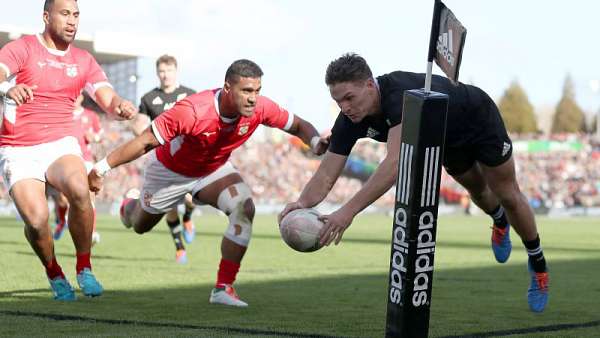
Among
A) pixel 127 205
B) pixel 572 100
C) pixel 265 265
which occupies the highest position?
pixel 572 100

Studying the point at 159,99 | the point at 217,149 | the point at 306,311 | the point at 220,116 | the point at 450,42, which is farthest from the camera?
the point at 159,99

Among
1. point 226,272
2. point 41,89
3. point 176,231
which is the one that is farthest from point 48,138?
point 176,231

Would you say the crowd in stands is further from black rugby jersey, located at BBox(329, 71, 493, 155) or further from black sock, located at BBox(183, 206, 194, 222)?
black rugby jersey, located at BBox(329, 71, 493, 155)

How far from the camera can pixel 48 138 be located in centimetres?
798

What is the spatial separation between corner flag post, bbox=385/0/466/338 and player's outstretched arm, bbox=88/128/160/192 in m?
3.66

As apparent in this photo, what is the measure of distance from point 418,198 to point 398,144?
3.62 feet

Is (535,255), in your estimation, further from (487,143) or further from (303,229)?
(303,229)

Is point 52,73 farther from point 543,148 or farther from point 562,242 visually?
point 543,148

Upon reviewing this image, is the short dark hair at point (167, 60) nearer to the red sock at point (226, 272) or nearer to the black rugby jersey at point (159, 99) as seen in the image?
the black rugby jersey at point (159, 99)

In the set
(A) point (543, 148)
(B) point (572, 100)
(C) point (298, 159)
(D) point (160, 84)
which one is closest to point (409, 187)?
(D) point (160, 84)

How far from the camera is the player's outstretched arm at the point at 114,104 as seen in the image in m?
7.88

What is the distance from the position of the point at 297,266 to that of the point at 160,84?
122 inches

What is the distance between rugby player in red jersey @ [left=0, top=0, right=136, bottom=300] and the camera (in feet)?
25.7

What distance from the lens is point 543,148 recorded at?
2945 inches
